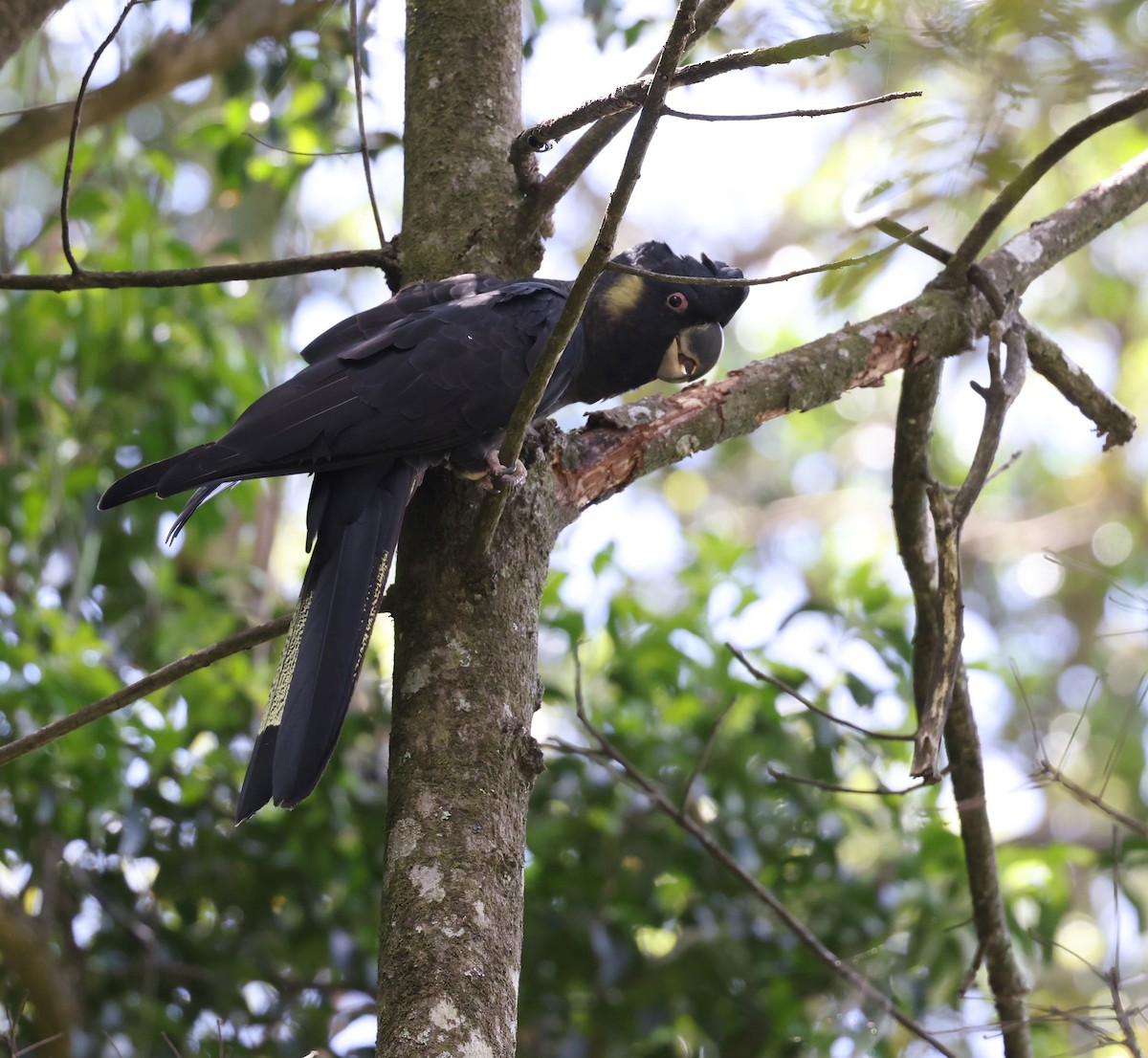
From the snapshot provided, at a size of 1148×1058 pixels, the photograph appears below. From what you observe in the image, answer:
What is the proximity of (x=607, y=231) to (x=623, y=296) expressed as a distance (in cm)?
129

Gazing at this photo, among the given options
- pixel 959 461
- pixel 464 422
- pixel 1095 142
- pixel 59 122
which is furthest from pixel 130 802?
pixel 959 461

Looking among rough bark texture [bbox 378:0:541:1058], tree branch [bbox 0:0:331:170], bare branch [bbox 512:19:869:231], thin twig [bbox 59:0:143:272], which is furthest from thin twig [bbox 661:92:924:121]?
tree branch [bbox 0:0:331:170]

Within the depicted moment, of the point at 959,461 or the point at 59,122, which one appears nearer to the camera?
the point at 59,122

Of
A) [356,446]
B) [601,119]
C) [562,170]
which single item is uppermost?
[562,170]

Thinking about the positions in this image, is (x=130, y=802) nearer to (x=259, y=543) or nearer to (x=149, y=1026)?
(x=149, y=1026)

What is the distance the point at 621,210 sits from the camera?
1.46 meters

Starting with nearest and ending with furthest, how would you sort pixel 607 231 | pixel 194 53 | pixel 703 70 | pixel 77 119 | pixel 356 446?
pixel 607 231 < pixel 703 70 < pixel 77 119 < pixel 356 446 < pixel 194 53

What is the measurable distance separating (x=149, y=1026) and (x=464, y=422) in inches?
66.1

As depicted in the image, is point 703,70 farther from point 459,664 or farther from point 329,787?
point 329,787

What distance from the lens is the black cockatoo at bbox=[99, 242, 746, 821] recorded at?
6.10 ft

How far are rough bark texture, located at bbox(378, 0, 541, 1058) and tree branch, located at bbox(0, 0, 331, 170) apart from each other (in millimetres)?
1527

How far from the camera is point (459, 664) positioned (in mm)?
1847

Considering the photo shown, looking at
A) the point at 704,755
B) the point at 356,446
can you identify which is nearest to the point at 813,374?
the point at 704,755

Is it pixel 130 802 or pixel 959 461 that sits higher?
pixel 959 461
